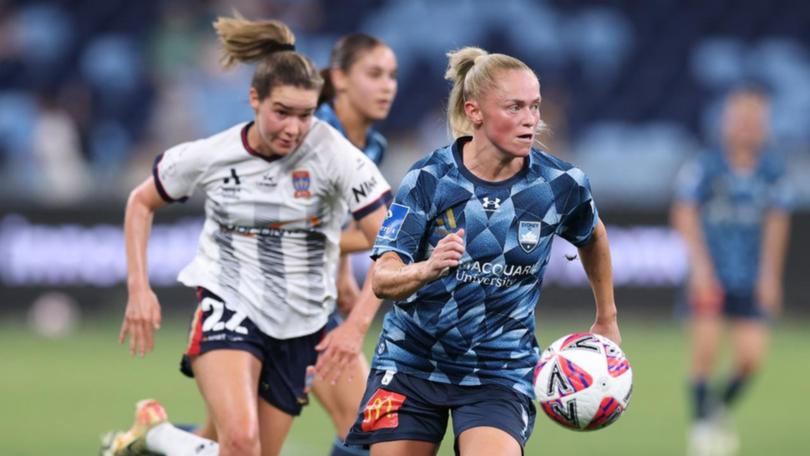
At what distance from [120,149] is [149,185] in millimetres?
12272

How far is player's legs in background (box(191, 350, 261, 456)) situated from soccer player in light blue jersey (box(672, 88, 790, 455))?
5.00m

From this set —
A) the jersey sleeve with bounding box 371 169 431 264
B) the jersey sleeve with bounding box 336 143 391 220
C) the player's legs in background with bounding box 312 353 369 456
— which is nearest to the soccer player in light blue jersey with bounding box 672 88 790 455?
the player's legs in background with bounding box 312 353 369 456

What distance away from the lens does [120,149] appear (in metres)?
18.5

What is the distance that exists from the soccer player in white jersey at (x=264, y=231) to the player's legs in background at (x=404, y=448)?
85 cm

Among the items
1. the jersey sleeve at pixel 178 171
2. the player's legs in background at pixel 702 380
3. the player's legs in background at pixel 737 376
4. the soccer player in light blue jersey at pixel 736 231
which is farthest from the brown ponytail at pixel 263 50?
the soccer player in light blue jersey at pixel 736 231

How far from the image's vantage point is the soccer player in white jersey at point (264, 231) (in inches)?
244

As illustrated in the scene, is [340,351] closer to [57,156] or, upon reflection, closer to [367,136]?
[367,136]

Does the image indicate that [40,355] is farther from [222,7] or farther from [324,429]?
[222,7]

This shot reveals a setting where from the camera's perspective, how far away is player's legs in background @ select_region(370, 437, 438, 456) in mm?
5398

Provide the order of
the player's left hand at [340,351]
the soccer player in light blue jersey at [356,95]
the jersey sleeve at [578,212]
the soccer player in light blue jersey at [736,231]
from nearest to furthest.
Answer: the jersey sleeve at [578,212] < the player's left hand at [340,351] < the soccer player in light blue jersey at [356,95] < the soccer player in light blue jersey at [736,231]

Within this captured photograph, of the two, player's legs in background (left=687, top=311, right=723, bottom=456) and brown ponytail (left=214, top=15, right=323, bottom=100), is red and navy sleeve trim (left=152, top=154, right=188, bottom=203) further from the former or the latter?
player's legs in background (left=687, top=311, right=723, bottom=456)

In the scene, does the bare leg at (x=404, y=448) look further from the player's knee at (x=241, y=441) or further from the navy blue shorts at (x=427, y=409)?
the player's knee at (x=241, y=441)

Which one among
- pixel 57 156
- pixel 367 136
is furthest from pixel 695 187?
pixel 57 156

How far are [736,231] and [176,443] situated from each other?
18.3 feet
